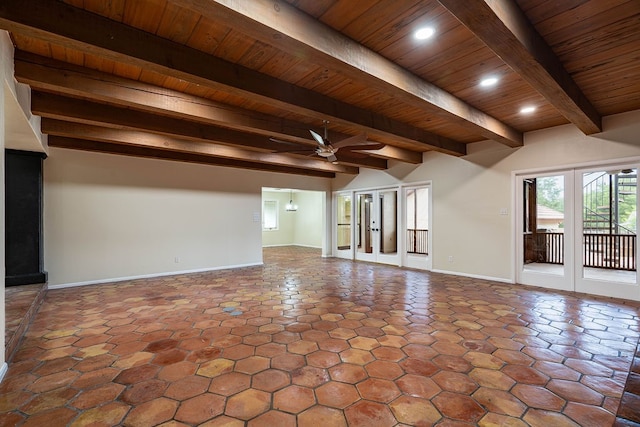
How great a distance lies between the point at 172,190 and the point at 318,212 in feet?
19.8

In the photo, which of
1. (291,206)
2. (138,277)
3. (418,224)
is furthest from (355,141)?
(291,206)

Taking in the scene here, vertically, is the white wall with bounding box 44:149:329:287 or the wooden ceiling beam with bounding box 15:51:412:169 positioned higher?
the wooden ceiling beam with bounding box 15:51:412:169

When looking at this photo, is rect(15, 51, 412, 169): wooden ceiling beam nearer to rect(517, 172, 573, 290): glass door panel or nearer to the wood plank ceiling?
the wood plank ceiling

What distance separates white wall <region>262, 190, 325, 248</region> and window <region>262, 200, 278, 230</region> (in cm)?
14

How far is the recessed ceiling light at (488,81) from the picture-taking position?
317cm

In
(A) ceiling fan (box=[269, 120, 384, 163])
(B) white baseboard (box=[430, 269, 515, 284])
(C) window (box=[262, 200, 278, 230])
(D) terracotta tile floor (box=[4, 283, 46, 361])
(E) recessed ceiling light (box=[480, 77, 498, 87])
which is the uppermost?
(E) recessed ceiling light (box=[480, 77, 498, 87])

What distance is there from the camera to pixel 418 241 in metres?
8.65

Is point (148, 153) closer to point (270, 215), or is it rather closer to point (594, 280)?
point (270, 215)

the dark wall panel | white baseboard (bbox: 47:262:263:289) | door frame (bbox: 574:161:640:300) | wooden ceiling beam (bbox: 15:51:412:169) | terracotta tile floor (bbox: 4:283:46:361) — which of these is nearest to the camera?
terracotta tile floor (bbox: 4:283:46:361)

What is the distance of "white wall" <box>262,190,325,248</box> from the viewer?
11641 millimetres

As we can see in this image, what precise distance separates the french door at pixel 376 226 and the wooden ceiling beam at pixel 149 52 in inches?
Answer: 176

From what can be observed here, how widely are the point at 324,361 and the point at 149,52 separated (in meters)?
2.89

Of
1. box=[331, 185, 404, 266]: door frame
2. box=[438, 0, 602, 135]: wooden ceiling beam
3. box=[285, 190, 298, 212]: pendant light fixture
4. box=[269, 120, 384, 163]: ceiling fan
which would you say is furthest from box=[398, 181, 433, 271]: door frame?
box=[285, 190, 298, 212]: pendant light fixture

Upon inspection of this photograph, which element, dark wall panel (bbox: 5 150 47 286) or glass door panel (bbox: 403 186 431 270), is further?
glass door panel (bbox: 403 186 431 270)
